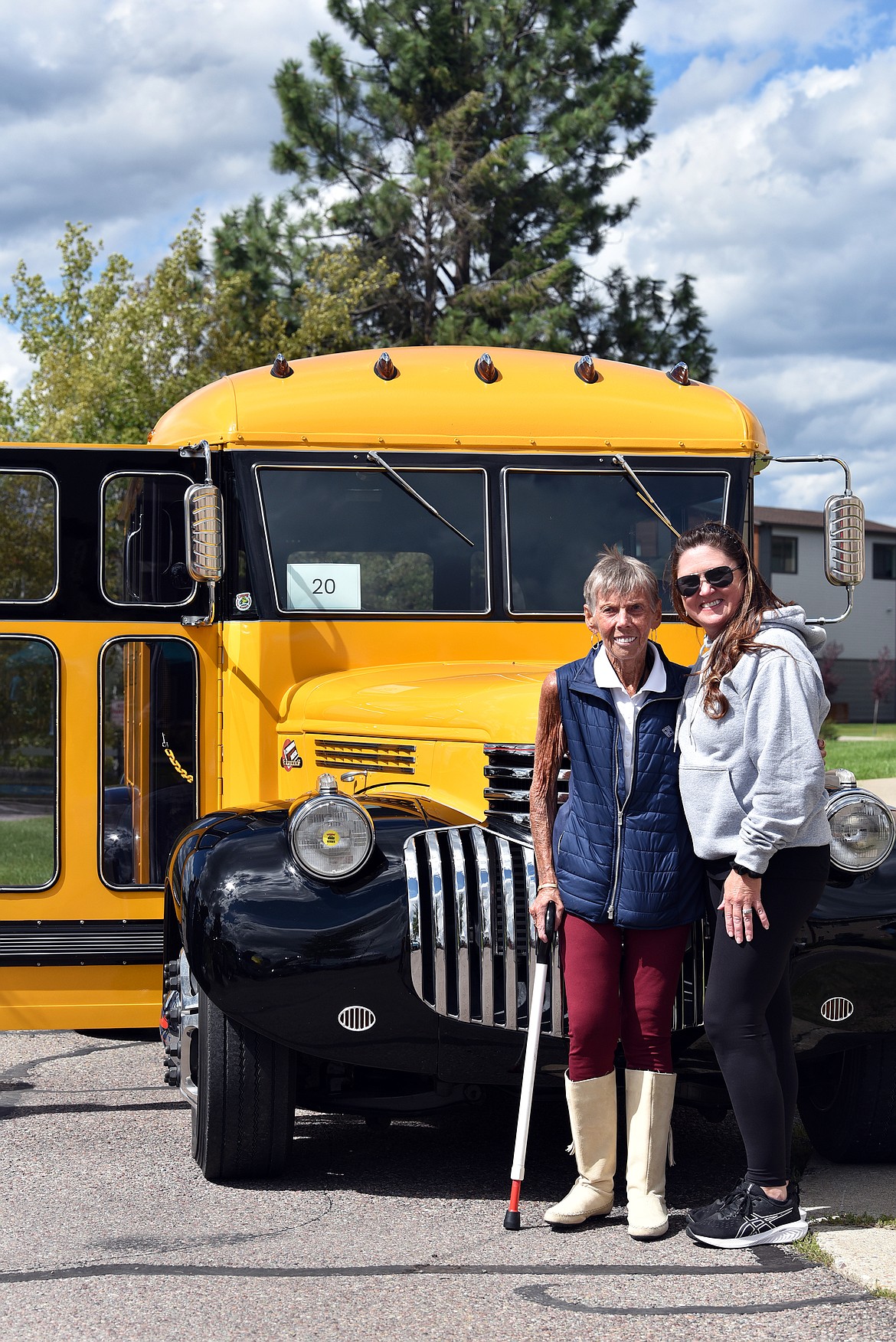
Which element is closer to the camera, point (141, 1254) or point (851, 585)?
point (141, 1254)

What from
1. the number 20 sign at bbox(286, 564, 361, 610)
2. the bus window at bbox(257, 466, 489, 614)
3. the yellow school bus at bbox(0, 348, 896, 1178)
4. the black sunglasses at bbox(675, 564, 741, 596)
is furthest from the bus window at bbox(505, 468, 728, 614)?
the black sunglasses at bbox(675, 564, 741, 596)

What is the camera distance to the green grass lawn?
5.70 m

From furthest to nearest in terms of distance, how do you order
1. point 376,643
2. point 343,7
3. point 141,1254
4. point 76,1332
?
point 343,7 < point 376,643 < point 141,1254 < point 76,1332

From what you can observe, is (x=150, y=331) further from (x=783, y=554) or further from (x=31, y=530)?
(x=783, y=554)

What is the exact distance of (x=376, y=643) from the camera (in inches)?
219

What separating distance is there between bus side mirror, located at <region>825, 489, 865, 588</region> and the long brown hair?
169 centimetres

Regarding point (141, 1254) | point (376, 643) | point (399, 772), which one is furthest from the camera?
point (376, 643)

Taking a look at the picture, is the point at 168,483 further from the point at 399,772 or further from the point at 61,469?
the point at 399,772

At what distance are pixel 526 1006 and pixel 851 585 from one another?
2.47m

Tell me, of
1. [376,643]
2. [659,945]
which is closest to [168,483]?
[376,643]

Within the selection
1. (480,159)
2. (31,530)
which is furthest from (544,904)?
(480,159)

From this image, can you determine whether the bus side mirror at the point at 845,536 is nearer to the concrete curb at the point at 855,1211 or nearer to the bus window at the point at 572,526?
the bus window at the point at 572,526

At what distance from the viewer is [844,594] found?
46625 mm

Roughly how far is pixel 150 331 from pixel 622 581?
52.3ft
